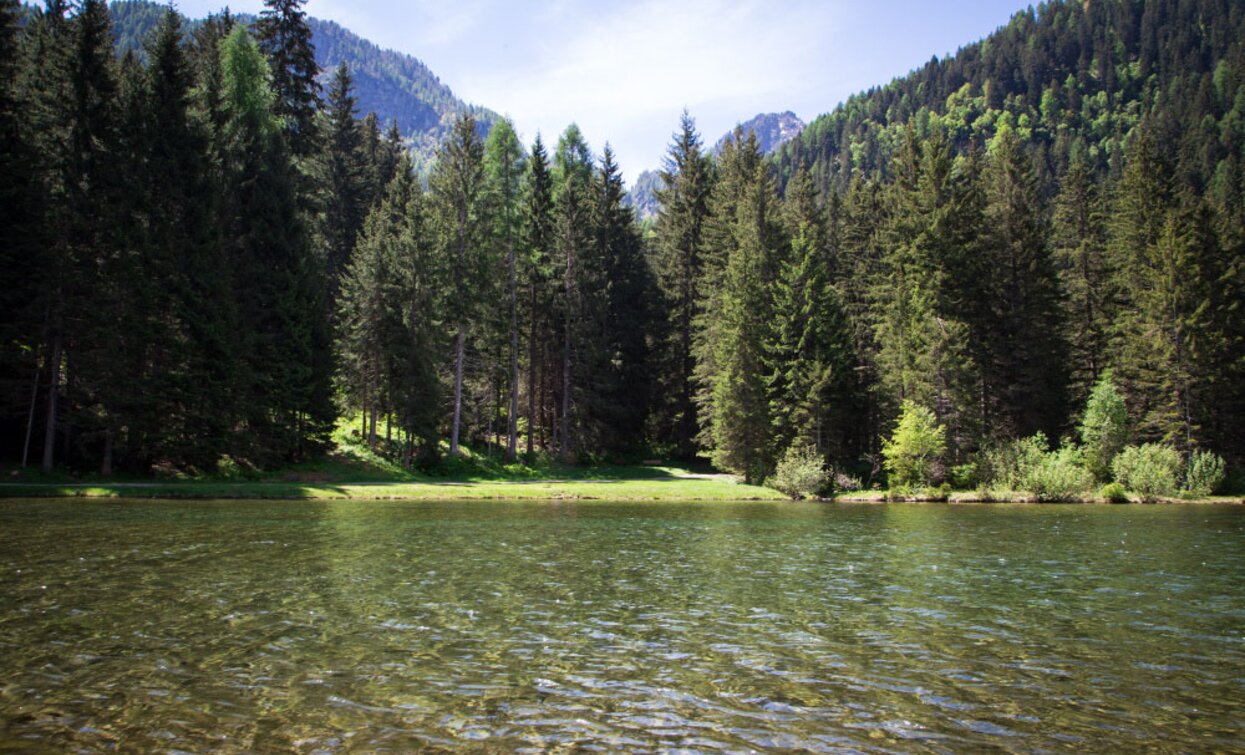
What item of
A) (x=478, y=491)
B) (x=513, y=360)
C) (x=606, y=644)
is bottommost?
(x=606, y=644)

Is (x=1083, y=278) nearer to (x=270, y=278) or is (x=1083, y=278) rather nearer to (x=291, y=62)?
(x=270, y=278)

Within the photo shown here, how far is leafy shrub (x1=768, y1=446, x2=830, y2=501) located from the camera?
1750 inches

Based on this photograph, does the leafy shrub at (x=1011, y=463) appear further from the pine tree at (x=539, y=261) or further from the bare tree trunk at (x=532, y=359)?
the pine tree at (x=539, y=261)

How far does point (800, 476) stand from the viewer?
4447cm

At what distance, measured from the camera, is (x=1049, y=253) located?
55.3 m

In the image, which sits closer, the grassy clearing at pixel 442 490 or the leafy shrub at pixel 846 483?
the grassy clearing at pixel 442 490

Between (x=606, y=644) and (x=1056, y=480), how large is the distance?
4065 centimetres

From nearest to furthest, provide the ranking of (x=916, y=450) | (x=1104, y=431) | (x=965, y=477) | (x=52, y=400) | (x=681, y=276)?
(x=52, y=400)
(x=916, y=450)
(x=1104, y=431)
(x=965, y=477)
(x=681, y=276)

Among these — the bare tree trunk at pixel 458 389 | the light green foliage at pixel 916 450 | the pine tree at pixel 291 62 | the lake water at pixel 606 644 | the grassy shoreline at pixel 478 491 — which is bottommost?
the lake water at pixel 606 644

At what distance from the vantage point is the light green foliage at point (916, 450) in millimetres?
44156

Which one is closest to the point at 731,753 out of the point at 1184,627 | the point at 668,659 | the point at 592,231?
the point at 668,659

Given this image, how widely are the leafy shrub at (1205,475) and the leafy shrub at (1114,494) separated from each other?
459cm

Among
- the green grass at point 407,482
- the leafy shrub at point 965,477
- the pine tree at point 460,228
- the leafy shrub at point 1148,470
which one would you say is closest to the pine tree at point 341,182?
the pine tree at point 460,228

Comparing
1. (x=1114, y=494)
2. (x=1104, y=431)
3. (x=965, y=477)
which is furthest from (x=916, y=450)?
(x=1104, y=431)
